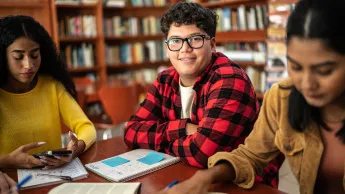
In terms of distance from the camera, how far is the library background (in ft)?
12.3

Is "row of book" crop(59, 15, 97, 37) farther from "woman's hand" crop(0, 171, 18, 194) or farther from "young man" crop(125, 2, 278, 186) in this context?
"woman's hand" crop(0, 171, 18, 194)

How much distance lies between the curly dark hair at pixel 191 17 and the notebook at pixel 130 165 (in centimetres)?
58

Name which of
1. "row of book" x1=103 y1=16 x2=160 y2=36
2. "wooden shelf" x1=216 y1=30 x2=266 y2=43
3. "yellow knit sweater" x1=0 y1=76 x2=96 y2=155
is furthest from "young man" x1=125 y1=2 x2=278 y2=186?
"row of book" x1=103 y1=16 x2=160 y2=36

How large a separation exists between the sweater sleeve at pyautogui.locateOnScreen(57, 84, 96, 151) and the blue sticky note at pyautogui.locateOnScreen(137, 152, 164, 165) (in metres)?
0.37

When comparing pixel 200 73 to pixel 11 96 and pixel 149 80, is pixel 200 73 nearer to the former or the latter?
pixel 11 96

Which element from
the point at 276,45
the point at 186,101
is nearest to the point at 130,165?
the point at 186,101

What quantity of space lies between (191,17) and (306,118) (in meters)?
0.71

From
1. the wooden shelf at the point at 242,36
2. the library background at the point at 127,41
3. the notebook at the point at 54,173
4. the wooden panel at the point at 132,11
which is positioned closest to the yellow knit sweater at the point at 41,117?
the notebook at the point at 54,173

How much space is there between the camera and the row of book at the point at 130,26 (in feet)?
16.3

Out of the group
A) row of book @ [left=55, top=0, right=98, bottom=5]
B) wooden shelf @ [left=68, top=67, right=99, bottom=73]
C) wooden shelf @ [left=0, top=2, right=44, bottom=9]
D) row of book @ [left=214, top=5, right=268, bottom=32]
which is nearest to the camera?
wooden shelf @ [left=0, top=2, right=44, bottom=9]

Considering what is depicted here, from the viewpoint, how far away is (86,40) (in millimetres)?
4906

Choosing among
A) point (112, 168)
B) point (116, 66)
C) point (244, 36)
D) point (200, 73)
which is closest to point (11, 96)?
point (112, 168)

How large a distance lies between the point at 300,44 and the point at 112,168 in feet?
2.54

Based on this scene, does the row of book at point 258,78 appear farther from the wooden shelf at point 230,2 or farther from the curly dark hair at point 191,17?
the curly dark hair at point 191,17
